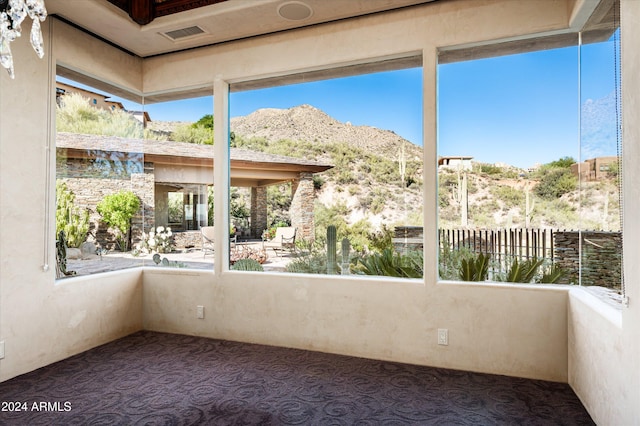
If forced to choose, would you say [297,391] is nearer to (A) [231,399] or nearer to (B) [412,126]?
(A) [231,399]

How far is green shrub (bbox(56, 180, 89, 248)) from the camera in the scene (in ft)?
12.4

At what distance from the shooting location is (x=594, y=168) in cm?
291

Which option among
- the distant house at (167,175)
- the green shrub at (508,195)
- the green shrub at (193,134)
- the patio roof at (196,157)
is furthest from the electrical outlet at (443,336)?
the green shrub at (193,134)

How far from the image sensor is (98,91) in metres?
4.23

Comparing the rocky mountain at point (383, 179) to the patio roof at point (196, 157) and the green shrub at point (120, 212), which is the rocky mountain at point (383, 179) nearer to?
the patio roof at point (196, 157)

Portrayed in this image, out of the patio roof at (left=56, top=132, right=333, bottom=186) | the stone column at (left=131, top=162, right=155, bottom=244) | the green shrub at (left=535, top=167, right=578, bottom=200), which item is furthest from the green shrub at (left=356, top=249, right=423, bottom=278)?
the stone column at (left=131, top=162, right=155, bottom=244)

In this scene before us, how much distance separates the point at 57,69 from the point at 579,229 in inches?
191

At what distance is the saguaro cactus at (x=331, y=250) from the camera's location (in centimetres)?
399

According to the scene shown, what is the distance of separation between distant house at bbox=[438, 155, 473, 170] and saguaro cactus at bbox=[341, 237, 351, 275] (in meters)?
1.18

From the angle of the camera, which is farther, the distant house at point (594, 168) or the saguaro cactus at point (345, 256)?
the saguaro cactus at point (345, 256)

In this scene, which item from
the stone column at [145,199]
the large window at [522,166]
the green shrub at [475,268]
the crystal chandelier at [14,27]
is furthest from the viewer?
the stone column at [145,199]

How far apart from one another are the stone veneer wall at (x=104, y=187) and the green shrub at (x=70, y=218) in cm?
5

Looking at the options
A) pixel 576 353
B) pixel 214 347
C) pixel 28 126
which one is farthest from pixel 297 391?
pixel 28 126

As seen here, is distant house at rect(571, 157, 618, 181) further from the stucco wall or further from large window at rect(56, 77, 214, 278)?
large window at rect(56, 77, 214, 278)
